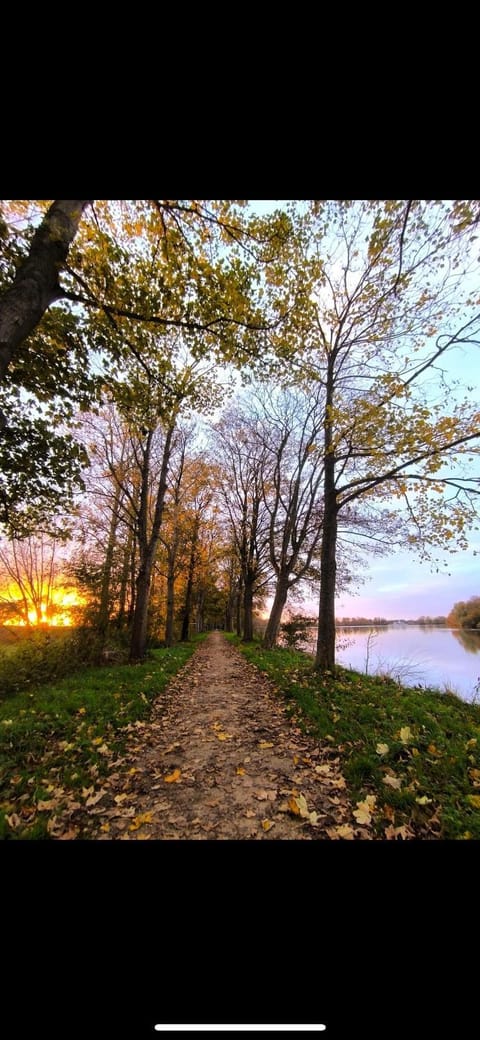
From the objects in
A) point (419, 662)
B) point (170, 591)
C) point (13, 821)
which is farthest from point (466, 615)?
point (13, 821)

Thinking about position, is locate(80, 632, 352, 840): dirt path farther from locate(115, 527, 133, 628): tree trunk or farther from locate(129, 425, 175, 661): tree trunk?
locate(115, 527, 133, 628): tree trunk

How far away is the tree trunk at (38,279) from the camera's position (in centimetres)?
295

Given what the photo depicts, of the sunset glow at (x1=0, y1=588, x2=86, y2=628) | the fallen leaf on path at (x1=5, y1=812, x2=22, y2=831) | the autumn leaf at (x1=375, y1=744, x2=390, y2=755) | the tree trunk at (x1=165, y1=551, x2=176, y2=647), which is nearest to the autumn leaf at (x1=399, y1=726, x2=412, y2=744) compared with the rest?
the autumn leaf at (x1=375, y1=744, x2=390, y2=755)

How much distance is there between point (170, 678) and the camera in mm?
7520

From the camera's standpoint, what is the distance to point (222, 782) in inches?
129

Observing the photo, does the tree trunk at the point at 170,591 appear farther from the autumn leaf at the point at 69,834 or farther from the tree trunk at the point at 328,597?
the autumn leaf at the point at 69,834

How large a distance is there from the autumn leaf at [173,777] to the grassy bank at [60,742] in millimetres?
741

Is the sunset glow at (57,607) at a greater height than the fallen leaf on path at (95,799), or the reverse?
the sunset glow at (57,607)

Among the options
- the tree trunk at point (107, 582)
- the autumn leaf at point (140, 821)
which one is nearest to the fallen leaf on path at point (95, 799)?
the autumn leaf at point (140, 821)

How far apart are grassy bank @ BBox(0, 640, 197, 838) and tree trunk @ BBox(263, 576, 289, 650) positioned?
19.0 feet

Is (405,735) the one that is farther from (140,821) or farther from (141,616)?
(141,616)

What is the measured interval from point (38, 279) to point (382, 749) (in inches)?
259
